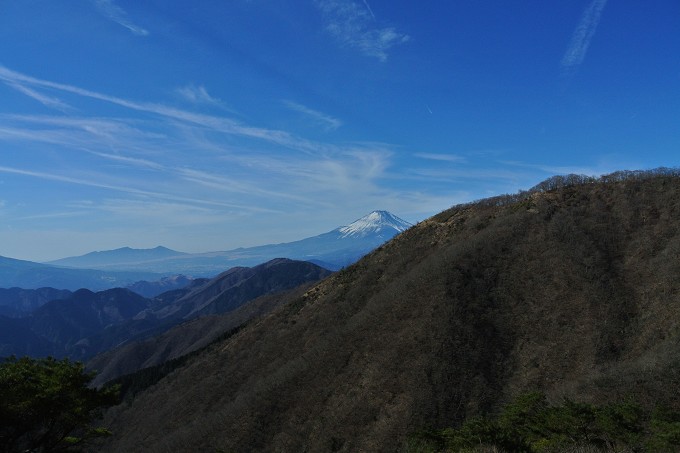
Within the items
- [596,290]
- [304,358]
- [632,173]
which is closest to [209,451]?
[304,358]

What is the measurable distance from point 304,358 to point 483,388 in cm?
2378

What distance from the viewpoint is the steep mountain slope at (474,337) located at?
127 ft

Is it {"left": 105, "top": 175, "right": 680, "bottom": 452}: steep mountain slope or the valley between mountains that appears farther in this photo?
{"left": 105, "top": 175, "right": 680, "bottom": 452}: steep mountain slope

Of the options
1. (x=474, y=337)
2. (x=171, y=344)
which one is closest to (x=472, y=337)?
(x=474, y=337)

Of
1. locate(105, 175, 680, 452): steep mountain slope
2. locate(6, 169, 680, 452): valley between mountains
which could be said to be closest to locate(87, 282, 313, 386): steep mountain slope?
locate(6, 169, 680, 452): valley between mountains

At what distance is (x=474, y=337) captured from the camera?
45.8 metres

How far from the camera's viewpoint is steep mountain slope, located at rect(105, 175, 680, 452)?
3878 cm

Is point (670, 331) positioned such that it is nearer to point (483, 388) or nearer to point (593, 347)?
point (593, 347)

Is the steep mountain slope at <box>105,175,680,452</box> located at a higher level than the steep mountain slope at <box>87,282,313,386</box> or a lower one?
higher

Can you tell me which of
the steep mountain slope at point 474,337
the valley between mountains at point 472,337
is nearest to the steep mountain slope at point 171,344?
the valley between mountains at point 472,337

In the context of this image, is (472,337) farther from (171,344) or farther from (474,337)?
(171,344)

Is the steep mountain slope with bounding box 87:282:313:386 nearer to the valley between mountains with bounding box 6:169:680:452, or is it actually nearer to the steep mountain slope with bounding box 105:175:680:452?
the valley between mountains with bounding box 6:169:680:452

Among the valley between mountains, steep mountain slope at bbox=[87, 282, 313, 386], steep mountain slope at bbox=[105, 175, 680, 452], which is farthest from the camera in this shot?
steep mountain slope at bbox=[87, 282, 313, 386]

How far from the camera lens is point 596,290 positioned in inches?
1838
